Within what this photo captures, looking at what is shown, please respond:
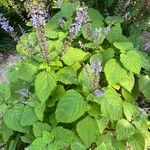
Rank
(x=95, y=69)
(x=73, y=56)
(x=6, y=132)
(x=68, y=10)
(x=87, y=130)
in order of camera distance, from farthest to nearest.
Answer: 1. (x=68, y=10)
2. (x=6, y=132)
3. (x=73, y=56)
4. (x=87, y=130)
5. (x=95, y=69)

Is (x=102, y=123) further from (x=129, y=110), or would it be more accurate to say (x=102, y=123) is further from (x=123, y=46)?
(x=123, y=46)

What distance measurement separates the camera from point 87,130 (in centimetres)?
325

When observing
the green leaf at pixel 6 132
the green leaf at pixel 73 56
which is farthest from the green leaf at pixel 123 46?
the green leaf at pixel 6 132

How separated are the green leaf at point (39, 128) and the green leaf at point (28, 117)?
43 millimetres

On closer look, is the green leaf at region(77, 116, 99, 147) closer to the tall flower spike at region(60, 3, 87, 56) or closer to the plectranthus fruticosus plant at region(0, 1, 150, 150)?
the plectranthus fruticosus plant at region(0, 1, 150, 150)

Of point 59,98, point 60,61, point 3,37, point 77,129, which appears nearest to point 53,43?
point 60,61

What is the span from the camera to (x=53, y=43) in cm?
346

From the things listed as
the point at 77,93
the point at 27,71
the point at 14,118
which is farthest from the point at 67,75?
the point at 14,118

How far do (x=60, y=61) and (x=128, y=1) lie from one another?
43.2 inches

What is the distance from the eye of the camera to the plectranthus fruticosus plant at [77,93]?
317 cm

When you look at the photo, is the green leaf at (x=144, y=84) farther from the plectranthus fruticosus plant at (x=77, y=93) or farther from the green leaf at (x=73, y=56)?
the green leaf at (x=73, y=56)

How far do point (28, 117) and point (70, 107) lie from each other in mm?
383

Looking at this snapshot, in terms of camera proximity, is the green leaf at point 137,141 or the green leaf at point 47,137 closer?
the green leaf at point 47,137

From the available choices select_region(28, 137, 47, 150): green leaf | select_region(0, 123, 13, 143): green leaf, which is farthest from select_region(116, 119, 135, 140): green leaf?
select_region(0, 123, 13, 143): green leaf
